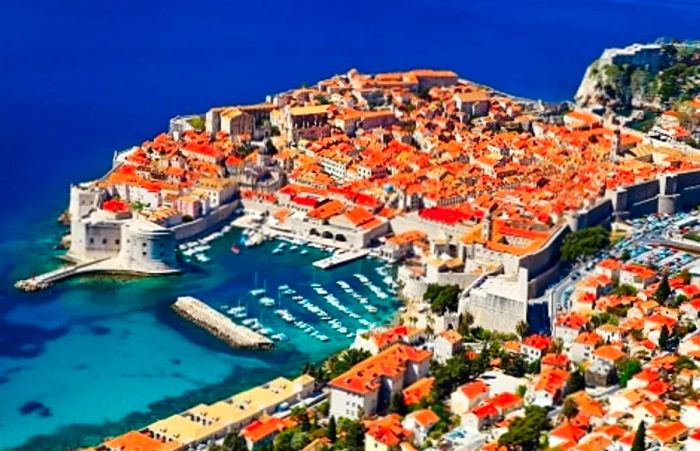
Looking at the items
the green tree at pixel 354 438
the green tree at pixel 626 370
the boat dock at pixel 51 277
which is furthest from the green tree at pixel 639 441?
the boat dock at pixel 51 277

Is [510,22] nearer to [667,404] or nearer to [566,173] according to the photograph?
[566,173]

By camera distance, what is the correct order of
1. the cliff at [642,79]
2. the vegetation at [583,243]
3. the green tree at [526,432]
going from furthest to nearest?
the cliff at [642,79] → the vegetation at [583,243] → the green tree at [526,432]

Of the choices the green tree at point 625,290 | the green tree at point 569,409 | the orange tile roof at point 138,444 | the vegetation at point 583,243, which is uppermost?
the vegetation at point 583,243

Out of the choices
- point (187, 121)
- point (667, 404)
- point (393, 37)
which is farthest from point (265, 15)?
point (667, 404)

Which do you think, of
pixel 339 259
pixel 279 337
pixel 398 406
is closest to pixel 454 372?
pixel 398 406

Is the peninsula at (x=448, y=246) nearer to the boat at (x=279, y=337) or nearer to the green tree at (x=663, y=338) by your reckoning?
the green tree at (x=663, y=338)

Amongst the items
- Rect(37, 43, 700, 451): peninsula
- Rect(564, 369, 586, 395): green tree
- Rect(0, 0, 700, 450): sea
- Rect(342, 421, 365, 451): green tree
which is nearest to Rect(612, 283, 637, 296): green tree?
Rect(37, 43, 700, 451): peninsula

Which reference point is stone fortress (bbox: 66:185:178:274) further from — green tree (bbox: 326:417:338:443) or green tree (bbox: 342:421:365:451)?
green tree (bbox: 342:421:365:451)
